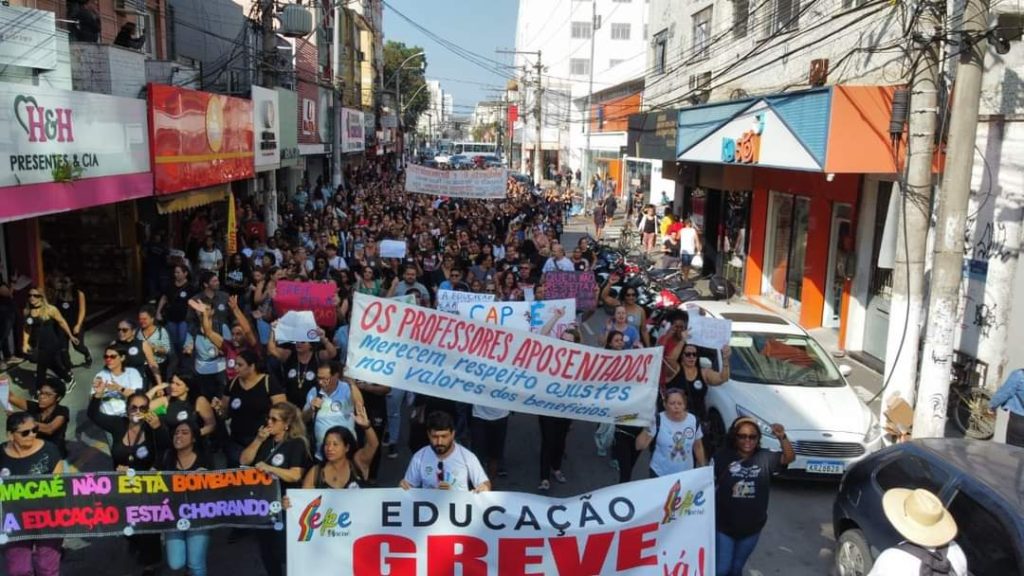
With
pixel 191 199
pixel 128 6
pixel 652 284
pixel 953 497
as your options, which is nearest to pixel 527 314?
pixel 953 497

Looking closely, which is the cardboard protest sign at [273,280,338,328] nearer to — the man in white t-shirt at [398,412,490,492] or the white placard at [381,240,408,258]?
the white placard at [381,240,408,258]

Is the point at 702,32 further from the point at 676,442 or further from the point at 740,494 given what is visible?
the point at 740,494

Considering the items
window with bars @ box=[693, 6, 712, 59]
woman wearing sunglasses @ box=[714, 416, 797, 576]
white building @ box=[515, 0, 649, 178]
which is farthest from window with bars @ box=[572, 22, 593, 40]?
woman wearing sunglasses @ box=[714, 416, 797, 576]

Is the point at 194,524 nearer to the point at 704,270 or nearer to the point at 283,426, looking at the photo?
the point at 283,426

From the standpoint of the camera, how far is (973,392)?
1030 cm

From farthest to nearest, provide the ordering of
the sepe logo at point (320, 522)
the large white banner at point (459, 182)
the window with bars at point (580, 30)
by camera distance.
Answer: the window with bars at point (580, 30) < the large white banner at point (459, 182) < the sepe logo at point (320, 522)

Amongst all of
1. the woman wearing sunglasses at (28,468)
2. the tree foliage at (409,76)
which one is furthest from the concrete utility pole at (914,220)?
the tree foliage at (409,76)

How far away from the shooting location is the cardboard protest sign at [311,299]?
9.62 meters

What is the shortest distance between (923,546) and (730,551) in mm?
1453

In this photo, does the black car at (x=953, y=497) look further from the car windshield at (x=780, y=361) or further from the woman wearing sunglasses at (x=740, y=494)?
the car windshield at (x=780, y=361)

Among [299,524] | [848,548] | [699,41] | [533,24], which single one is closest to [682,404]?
[848,548]

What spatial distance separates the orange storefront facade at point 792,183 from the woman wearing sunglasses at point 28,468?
982 centimetres

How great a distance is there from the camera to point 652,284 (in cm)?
1700

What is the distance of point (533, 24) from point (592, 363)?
3621 inches
